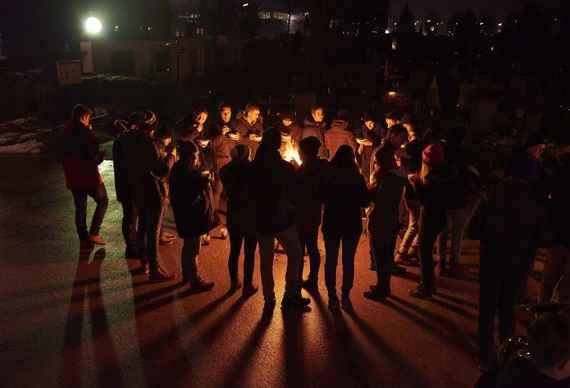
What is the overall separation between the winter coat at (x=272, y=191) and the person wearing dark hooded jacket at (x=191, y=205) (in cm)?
75

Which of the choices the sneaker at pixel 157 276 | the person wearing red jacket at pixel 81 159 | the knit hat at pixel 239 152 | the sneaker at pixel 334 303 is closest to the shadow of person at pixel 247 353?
the sneaker at pixel 334 303

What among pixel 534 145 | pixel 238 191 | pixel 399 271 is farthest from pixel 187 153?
pixel 534 145

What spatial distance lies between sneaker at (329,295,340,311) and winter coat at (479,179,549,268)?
1.98m

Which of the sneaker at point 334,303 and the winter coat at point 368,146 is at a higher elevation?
the winter coat at point 368,146

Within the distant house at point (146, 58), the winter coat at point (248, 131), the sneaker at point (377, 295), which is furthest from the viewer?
the distant house at point (146, 58)

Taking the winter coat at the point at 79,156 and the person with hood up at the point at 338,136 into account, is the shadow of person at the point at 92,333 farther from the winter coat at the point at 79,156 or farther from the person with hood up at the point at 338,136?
the person with hood up at the point at 338,136

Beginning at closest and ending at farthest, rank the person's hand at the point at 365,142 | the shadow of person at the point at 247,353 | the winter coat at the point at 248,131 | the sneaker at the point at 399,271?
the shadow of person at the point at 247,353 < the sneaker at the point at 399,271 < the person's hand at the point at 365,142 < the winter coat at the point at 248,131

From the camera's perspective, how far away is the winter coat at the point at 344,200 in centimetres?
555

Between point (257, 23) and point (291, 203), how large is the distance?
142 feet

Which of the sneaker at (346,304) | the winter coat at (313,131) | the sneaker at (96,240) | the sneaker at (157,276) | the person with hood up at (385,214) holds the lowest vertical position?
the sneaker at (346,304)

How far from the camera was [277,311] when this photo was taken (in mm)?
5977

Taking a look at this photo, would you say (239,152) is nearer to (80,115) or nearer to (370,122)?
(80,115)

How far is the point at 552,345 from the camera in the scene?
7.65 feet

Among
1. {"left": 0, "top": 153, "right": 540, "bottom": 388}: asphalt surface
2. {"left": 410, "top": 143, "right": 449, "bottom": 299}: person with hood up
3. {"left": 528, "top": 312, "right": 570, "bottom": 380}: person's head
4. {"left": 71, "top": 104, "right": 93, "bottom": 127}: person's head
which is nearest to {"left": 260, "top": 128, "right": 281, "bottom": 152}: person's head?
{"left": 410, "top": 143, "right": 449, "bottom": 299}: person with hood up
